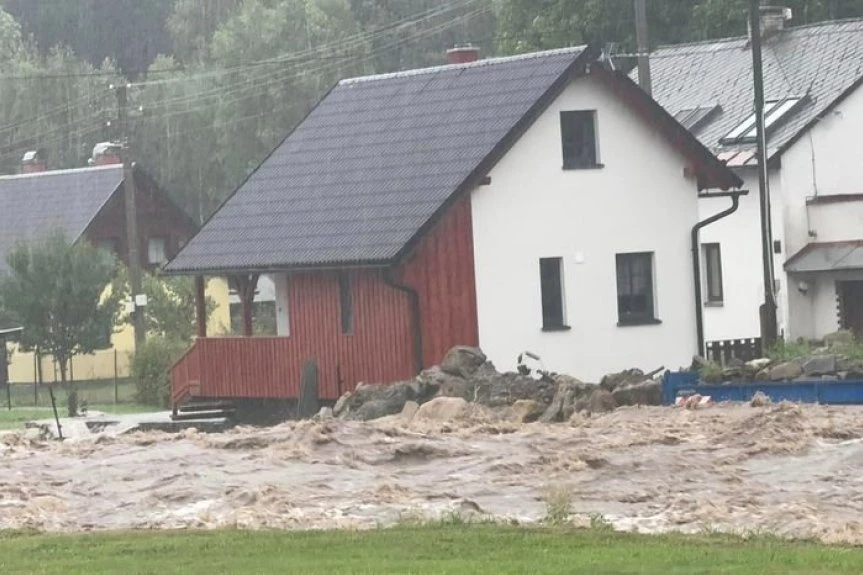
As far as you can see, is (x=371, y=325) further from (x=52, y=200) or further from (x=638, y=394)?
(x=52, y=200)

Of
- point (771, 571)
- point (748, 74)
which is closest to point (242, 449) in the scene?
point (771, 571)

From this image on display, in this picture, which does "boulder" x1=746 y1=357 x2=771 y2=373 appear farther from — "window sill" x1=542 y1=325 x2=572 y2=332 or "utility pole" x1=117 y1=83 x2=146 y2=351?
"utility pole" x1=117 y1=83 x2=146 y2=351

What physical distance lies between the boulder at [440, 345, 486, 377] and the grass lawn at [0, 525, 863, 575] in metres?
16.8

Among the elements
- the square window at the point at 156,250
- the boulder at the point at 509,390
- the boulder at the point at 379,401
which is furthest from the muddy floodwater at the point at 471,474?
the square window at the point at 156,250

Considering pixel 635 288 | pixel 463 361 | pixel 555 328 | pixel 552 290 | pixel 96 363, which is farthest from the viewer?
pixel 96 363

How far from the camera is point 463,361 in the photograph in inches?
1412

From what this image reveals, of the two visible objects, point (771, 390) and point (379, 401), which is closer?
point (771, 390)

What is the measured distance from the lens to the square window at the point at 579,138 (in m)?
40.8

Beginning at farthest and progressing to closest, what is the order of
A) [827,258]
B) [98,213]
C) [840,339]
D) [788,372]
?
[98,213], [827,258], [840,339], [788,372]

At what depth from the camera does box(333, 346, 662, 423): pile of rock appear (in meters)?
33.5

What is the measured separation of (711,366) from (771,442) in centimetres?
707

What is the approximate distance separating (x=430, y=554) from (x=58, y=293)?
143ft

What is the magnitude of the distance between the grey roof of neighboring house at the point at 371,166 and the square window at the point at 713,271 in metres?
12.1

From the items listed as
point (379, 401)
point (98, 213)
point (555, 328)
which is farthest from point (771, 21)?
point (98, 213)
